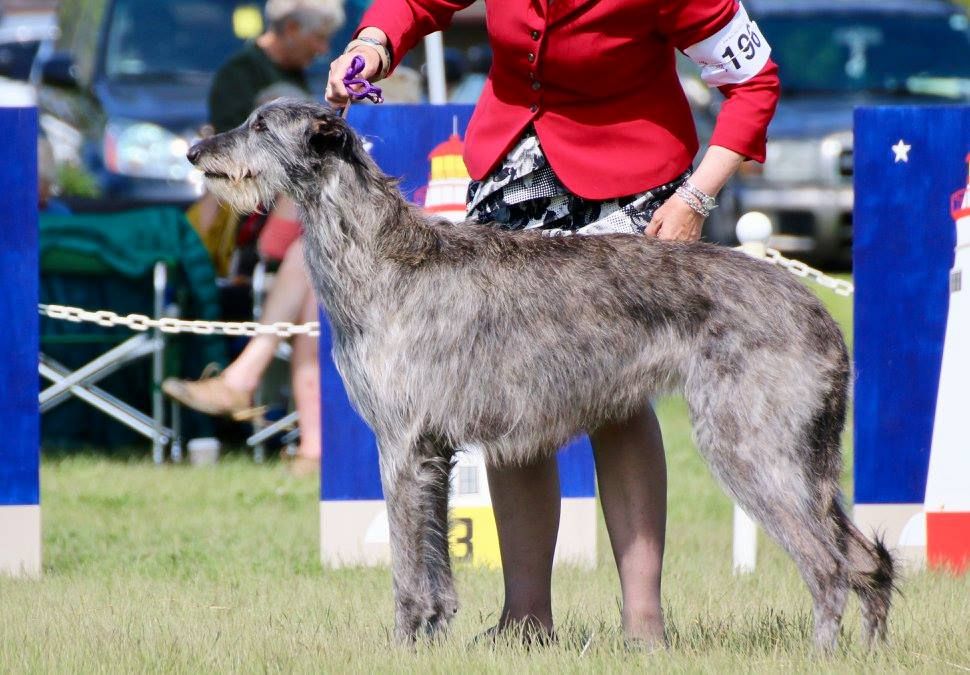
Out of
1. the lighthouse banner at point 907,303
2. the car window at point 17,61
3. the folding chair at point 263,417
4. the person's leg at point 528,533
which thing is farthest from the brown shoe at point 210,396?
the car window at point 17,61

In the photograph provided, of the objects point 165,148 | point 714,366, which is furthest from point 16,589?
point 165,148

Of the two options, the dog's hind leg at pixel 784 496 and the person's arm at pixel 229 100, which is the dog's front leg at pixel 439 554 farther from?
the person's arm at pixel 229 100

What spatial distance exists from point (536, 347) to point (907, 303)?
224 cm

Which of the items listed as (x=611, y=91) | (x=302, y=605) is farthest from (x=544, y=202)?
(x=302, y=605)

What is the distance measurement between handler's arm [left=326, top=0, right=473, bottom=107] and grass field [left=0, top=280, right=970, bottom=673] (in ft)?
5.55

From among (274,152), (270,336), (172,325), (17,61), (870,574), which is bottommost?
(870,574)

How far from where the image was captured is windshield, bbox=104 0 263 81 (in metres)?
11.3

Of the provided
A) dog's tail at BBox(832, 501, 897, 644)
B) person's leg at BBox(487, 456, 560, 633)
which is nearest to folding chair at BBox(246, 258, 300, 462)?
person's leg at BBox(487, 456, 560, 633)

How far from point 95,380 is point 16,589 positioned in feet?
11.5

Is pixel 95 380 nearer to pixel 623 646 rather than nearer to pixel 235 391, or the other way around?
pixel 235 391

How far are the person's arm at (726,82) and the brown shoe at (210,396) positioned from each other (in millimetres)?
4483

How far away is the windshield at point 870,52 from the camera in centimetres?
1385

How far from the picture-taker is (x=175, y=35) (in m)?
11.5

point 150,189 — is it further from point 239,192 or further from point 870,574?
point 870,574
